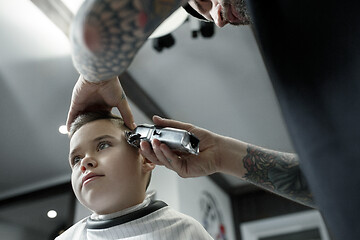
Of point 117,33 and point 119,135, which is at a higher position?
point 117,33

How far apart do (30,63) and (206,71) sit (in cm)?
143

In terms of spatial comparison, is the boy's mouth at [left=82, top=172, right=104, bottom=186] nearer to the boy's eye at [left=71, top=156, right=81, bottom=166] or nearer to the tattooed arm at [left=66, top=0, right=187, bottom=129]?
the boy's eye at [left=71, top=156, right=81, bottom=166]

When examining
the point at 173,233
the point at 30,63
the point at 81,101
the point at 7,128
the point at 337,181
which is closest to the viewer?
the point at 337,181

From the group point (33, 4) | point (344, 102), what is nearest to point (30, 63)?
point (33, 4)

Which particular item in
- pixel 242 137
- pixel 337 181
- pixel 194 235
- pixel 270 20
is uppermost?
pixel 270 20

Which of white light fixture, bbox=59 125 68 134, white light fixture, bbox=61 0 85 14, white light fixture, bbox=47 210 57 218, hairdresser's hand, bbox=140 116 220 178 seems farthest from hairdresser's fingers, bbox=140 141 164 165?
white light fixture, bbox=47 210 57 218

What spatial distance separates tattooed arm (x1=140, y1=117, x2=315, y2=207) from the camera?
1081mm

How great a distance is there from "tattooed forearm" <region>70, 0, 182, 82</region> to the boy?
2.25 feet

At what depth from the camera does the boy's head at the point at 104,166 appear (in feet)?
3.86

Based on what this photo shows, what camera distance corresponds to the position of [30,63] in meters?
2.84

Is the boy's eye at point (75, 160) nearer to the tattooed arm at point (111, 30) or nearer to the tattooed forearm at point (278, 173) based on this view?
the tattooed forearm at point (278, 173)

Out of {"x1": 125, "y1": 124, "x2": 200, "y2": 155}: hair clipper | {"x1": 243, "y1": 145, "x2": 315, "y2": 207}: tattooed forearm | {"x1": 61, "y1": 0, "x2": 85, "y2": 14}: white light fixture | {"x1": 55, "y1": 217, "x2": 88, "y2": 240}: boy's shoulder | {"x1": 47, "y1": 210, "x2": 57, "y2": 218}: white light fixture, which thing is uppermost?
{"x1": 61, "y1": 0, "x2": 85, "y2": 14}: white light fixture

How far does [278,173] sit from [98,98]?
637 millimetres

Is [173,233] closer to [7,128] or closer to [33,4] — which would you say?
[33,4]
